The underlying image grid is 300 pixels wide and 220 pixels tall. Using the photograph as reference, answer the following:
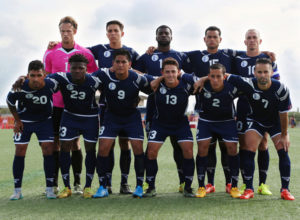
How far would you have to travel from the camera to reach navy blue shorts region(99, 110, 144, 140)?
5.04 metres

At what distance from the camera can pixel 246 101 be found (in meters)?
5.38

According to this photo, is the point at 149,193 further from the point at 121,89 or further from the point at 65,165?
the point at 121,89

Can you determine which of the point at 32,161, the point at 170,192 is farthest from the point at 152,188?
the point at 32,161

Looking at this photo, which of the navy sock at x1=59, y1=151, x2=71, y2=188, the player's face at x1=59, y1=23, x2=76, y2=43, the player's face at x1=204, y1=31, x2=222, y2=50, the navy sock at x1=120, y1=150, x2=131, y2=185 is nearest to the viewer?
the navy sock at x1=59, y1=151, x2=71, y2=188

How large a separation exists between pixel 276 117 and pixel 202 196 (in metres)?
1.65

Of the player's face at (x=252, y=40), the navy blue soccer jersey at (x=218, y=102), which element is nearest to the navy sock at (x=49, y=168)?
the navy blue soccer jersey at (x=218, y=102)

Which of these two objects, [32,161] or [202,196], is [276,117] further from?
[32,161]

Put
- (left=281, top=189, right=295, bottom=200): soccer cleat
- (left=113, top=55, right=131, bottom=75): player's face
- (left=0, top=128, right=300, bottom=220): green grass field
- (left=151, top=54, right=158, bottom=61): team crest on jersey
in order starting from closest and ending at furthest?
(left=0, top=128, right=300, bottom=220): green grass field
(left=281, top=189, right=295, bottom=200): soccer cleat
(left=113, top=55, right=131, bottom=75): player's face
(left=151, top=54, right=158, bottom=61): team crest on jersey

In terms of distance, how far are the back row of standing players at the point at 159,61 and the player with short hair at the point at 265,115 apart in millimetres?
287

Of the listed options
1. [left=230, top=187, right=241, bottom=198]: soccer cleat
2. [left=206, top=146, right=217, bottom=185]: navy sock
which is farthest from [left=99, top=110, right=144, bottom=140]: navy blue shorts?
[left=230, top=187, right=241, bottom=198]: soccer cleat

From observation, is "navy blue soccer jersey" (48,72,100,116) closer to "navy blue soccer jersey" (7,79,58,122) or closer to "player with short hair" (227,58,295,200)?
"navy blue soccer jersey" (7,79,58,122)

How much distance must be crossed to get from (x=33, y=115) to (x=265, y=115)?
356 cm

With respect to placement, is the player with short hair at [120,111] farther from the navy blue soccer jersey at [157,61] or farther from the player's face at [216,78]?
the player's face at [216,78]

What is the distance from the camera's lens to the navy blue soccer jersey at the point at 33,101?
495 centimetres
